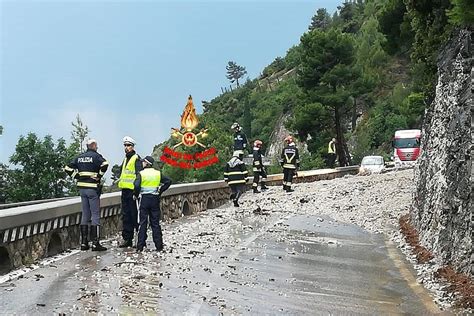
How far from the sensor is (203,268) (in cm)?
1040

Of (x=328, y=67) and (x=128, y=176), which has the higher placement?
(x=328, y=67)

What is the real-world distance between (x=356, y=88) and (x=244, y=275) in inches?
1543

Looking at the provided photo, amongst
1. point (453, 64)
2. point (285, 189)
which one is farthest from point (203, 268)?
point (285, 189)

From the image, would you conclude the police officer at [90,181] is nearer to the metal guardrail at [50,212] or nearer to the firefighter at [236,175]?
the metal guardrail at [50,212]

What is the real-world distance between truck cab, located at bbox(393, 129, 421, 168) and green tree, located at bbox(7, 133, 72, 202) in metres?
20.1

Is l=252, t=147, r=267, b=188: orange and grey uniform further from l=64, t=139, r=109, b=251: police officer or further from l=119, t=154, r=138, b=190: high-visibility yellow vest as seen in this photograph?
l=64, t=139, r=109, b=251: police officer

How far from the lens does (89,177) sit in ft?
40.0

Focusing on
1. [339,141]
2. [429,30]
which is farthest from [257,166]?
[339,141]

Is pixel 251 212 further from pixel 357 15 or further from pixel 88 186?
pixel 357 15

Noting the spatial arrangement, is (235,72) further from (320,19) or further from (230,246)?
(230,246)

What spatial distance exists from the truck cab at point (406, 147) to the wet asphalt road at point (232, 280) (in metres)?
24.7

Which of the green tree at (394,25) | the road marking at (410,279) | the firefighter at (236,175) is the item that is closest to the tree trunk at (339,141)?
the green tree at (394,25)

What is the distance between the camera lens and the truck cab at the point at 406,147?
1515 inches

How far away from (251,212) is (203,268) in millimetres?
9469
